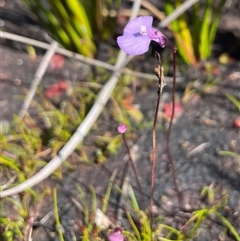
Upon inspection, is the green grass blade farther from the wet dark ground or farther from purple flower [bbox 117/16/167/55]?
purple flower [bbox 117/16/167/55]

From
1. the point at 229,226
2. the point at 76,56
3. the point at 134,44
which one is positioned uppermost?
the point at 134,44

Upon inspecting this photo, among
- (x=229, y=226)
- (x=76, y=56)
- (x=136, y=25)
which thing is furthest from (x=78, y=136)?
(x=136, y=25)

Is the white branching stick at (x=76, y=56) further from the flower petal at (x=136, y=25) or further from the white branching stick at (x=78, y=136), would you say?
the flower petal at (x=136, y=25)

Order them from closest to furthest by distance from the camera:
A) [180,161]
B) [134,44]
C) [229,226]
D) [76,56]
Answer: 1. [134,44]
2. [229,226]
3. [180,161]
4. [76,56]

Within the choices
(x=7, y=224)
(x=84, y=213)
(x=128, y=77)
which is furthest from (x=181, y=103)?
(x=7, y=224)

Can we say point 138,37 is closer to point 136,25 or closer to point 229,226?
point 136,25

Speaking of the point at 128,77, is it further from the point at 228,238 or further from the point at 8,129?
the point at 228,238

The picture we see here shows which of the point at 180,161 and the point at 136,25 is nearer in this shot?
the point at 136,25

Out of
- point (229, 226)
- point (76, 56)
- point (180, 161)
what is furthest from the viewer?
point (76, 56)
